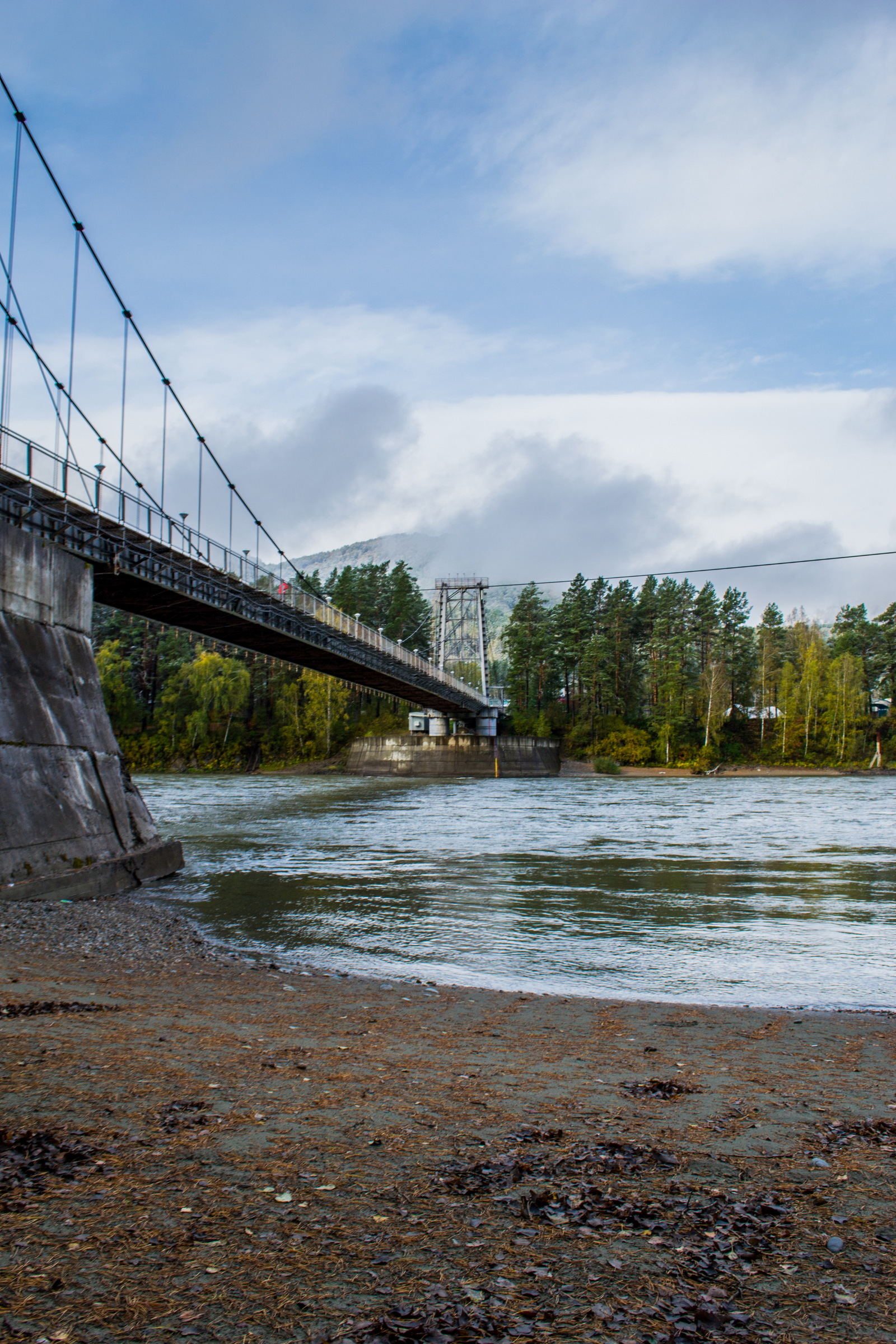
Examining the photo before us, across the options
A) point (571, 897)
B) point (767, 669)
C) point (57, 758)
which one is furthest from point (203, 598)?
point (767, 669)

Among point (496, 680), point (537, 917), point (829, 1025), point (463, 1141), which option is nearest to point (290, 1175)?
point (463, 1141)

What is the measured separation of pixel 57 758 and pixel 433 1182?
14266 mm

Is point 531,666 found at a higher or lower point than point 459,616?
lower

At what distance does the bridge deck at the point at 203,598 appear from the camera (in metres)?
22.2

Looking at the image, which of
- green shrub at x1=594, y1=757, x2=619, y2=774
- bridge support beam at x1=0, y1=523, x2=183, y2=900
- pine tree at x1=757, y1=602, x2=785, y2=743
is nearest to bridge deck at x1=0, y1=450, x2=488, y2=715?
bridge support beam at x1=0, y1=523, x2=183, y2=900

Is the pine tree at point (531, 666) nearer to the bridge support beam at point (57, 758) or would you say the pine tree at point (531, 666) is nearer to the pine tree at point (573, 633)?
the pine tree at point (573, 633)

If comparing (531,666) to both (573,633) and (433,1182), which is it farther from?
(433,1182)

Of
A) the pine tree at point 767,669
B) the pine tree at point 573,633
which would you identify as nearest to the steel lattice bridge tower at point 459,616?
the pine tree at point 573,633

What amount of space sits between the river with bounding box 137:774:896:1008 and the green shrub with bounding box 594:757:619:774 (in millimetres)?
47800

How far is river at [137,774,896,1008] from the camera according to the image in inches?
440

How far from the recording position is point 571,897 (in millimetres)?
17469

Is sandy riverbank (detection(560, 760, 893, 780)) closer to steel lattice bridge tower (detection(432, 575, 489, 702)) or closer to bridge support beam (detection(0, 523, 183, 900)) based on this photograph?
steel lattice bridge tower (detection(432, 575, 489, 702))

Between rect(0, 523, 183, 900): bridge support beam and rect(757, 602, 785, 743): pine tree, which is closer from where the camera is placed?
rect(0, 523, 183, 900): bridge support beam

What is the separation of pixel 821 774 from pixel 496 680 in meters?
85.6
